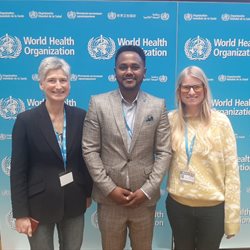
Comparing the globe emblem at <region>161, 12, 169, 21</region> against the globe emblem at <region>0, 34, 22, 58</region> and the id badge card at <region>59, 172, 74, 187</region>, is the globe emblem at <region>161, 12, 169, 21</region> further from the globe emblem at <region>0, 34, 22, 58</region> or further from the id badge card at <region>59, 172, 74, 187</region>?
the id badge card at <region>59, 172, 74, 187</region>

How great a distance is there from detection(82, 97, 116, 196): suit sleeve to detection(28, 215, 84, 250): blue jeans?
315mm

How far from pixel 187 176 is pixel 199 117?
392mm

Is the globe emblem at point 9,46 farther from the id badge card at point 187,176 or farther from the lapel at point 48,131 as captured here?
the id badge card at point 187,176

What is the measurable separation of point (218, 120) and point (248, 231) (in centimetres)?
176

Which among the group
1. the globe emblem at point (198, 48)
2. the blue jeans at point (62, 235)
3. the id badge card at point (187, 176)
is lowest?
the blue jeans at point (62, 235)

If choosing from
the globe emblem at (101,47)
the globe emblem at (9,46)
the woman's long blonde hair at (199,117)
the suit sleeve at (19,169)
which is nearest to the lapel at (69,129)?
the suit sleeve at (19,169)

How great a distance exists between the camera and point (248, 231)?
3.10 meters

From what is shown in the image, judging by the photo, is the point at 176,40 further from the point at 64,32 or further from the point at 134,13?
the point at 64,32

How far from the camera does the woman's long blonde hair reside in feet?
6.19

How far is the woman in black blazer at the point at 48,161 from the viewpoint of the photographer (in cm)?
178

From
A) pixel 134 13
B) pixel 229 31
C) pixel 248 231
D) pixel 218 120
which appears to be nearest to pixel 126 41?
pixel 134 13

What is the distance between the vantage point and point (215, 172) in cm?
192

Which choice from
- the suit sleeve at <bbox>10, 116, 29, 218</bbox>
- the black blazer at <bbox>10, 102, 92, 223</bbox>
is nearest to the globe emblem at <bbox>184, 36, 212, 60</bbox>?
the black blazer at <bbox>10, 102, 92, 223</bbox>

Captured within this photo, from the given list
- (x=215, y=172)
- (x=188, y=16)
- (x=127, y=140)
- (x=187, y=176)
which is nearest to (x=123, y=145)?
(x=127, y=140)
